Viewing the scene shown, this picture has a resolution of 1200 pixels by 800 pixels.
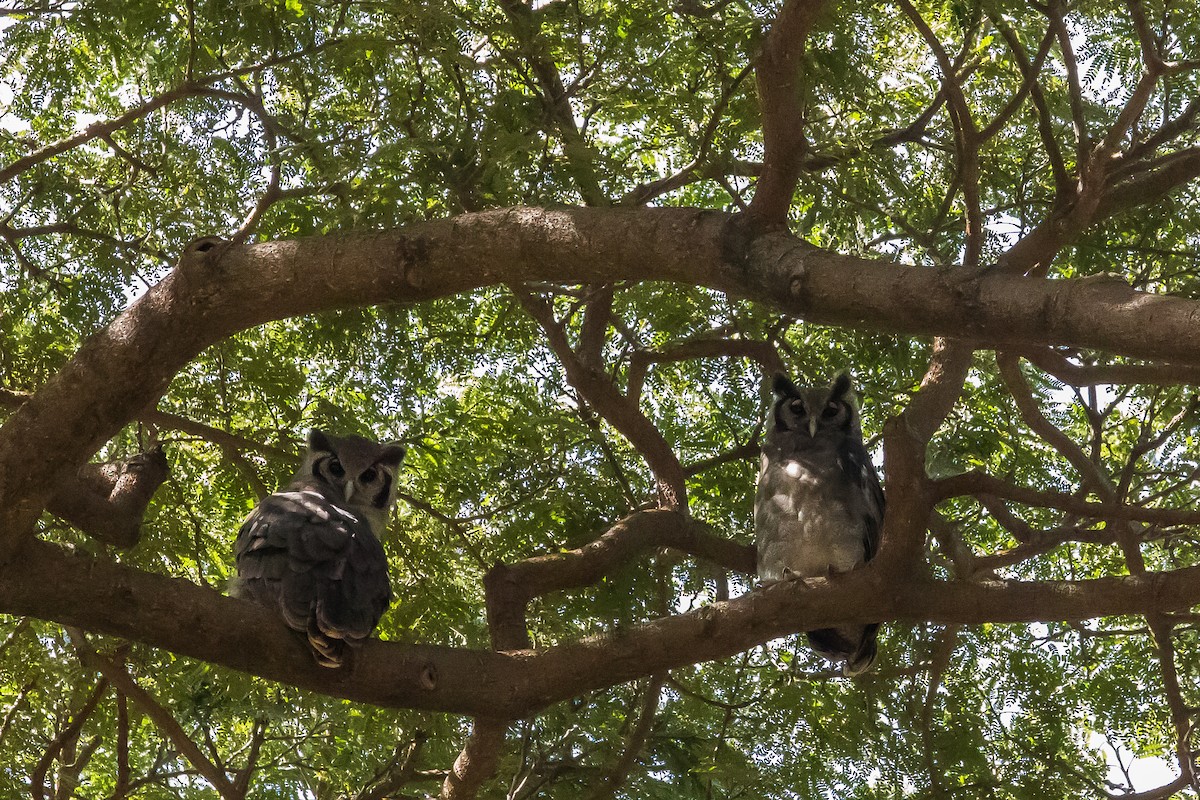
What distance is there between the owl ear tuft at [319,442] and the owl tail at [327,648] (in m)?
1.91

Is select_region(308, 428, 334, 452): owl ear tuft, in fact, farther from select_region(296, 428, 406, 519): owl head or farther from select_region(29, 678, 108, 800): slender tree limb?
select_region(29, 678, 108, 800): slender tree limb

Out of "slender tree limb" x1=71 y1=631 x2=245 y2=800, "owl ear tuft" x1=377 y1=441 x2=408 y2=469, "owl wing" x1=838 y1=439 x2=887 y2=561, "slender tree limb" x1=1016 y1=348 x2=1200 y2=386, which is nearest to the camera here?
"slender tree limb" x1=1016 y1=348 x2=1200 y2=386

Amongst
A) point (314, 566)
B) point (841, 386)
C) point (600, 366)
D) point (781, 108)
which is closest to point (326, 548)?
point (314, 566)

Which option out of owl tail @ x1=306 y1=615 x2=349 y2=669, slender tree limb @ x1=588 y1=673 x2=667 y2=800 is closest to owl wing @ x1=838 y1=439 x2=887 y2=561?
slender tree limb @ x1=588 y1=673 x2=667 y2=800

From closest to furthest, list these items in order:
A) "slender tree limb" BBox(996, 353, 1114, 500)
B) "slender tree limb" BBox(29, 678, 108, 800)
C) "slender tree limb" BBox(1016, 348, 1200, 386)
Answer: "slender tree limb" BBox(1016, 348, 1200, 386) < "slender tree limb" BBox(29, 678, 108, 800) < "slender tree limb" BBox(996, 353, 1114, 500)

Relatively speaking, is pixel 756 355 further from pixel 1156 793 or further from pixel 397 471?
pixel 1156 793

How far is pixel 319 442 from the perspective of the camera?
554 centimetres

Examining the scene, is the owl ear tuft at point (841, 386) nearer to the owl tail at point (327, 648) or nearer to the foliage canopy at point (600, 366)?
the foliage canopy at point (600, 366)

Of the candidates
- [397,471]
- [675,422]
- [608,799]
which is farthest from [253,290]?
[675,422]

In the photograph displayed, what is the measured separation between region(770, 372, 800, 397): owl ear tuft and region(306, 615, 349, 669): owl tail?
111 inches

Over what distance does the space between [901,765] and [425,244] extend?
319 centimetres

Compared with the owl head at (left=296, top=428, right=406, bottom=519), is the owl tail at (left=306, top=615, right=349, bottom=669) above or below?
below

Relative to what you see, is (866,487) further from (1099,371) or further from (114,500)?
(114,500)

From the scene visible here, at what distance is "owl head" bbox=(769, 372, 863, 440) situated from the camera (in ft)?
19.8
